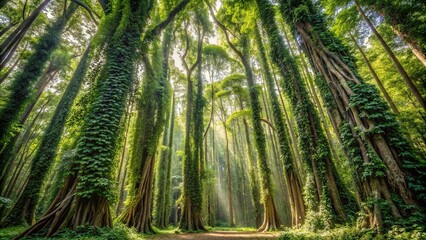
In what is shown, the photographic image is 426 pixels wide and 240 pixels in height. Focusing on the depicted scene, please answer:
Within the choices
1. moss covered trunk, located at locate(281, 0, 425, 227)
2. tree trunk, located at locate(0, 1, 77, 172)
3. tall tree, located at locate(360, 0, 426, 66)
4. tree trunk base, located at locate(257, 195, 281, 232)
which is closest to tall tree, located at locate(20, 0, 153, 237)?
moss covered trunk, located at locate(281, 0, 425, 227)

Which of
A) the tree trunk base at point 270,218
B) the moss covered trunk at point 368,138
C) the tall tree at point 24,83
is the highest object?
the tall tree at point 24,83

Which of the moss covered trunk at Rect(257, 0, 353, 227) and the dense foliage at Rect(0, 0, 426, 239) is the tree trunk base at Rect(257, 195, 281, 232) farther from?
the moss covered trunk at Rect(257, 0, 353, 227)

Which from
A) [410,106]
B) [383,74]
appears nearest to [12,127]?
[383,74]

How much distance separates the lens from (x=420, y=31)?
661 centimetres

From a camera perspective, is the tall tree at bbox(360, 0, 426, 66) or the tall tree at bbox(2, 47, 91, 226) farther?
the tall tree at bbox(2, 47, 91, 226)

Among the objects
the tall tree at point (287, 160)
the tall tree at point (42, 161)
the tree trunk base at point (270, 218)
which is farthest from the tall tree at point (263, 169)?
the tall tree at point (42, 161)

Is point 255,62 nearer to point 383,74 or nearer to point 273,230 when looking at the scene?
point 383,74

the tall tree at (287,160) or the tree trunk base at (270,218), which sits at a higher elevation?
the tall tree at (287,160)

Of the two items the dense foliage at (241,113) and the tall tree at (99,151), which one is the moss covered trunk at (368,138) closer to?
the dense foliage at (241,113)

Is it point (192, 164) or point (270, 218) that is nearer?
point (270, 218)

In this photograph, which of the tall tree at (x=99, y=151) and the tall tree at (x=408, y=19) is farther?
the tall tree at (x=408, y=19)

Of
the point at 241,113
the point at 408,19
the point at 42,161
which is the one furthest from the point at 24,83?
the point at 408,19

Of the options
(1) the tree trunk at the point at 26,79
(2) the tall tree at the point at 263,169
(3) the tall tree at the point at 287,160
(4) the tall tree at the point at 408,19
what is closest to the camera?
(4) the tall tree at the point at 408,19

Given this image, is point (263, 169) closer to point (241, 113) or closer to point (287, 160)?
point (287, 160)
